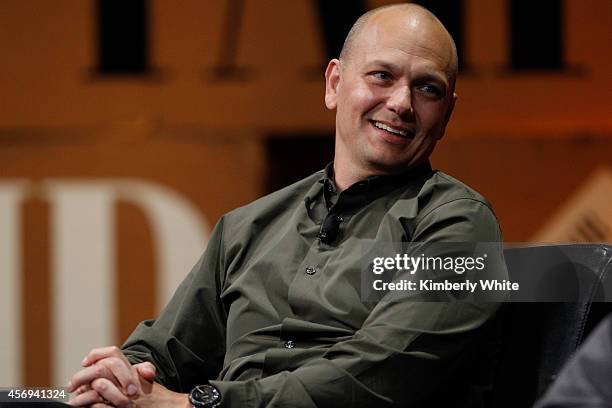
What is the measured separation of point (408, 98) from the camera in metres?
1.93

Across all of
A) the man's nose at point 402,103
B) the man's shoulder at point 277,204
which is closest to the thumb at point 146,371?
the man's shoulder at point 277,204

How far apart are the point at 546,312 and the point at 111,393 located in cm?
74

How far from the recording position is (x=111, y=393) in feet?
5.78

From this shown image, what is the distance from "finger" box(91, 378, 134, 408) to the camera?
1.75 meters

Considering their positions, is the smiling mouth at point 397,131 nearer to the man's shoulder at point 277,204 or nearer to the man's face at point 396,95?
the man's face at point 396,95

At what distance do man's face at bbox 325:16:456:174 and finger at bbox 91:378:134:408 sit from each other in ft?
2.03

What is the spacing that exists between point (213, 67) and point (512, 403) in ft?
6.95

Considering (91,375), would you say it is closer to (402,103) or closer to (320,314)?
(320,314)

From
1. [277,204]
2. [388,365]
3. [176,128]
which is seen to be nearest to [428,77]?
[277,204]

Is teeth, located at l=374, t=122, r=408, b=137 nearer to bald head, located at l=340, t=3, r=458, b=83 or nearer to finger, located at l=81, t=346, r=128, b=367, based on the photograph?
bald head, located at l=340, t=3, r=458, b=83

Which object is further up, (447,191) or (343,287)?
(447,191)

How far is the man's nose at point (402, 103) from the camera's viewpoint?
1928 mm

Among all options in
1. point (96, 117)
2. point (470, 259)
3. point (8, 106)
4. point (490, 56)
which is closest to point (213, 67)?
point (96, 117)

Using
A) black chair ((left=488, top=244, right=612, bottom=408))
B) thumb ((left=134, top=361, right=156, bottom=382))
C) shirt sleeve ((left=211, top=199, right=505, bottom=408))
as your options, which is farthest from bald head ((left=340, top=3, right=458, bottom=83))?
thumb ((left=134, top=361, right=156, bottom=382))
